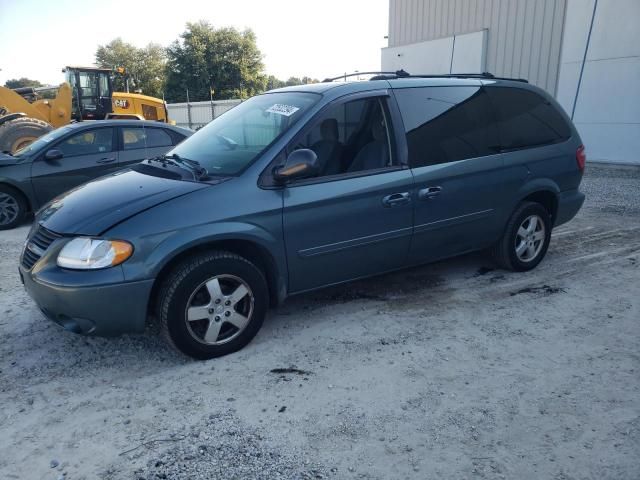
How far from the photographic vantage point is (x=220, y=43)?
176ft

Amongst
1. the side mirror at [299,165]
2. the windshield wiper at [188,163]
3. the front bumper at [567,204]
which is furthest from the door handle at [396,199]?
the front bumper at [567,204]

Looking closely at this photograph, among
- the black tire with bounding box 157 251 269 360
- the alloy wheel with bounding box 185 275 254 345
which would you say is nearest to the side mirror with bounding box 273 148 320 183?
the black tire with bounding box 157 251 269 360

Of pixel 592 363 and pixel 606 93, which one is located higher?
pixel 606 93

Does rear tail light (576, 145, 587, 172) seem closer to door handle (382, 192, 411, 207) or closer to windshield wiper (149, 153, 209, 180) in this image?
door handle (382, 192, 411, 207)

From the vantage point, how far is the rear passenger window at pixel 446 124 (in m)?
4.07

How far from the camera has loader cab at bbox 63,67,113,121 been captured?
653 inches

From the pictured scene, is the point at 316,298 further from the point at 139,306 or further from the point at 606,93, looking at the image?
the point at 606,93

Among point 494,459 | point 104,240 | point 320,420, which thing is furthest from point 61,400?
point 494,459

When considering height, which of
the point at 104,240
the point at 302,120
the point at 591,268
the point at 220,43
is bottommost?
the point at 591,268

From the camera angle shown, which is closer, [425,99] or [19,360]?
[19,360]

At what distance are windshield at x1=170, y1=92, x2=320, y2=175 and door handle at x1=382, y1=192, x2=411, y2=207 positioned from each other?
91 cm

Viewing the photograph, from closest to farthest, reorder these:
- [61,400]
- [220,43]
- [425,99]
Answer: [61,400] → [425,99] → [220,43]

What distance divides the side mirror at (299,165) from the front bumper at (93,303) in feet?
3.63

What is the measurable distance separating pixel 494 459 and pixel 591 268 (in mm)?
3419
